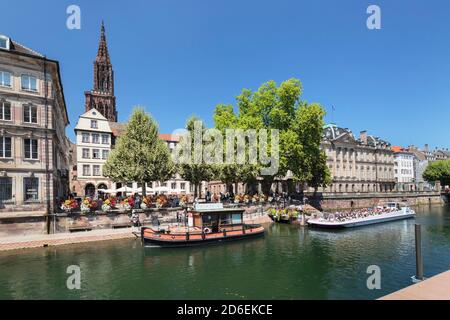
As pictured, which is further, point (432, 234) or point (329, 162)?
point (329, 162)

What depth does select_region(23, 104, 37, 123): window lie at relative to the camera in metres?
28.1

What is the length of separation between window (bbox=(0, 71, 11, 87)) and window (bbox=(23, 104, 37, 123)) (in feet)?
7.80

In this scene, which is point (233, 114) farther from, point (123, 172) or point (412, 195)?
point (412, 195)

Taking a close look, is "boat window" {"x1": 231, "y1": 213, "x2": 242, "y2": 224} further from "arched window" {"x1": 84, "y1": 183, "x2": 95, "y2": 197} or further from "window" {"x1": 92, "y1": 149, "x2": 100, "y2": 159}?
"window" {"x1": 92, "y1": 149, "x2": 100, "y2": 159}

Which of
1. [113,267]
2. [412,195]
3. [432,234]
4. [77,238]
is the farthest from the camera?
[412,195]

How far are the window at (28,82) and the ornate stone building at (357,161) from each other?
67931mm

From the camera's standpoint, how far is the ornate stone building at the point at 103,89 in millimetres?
92319

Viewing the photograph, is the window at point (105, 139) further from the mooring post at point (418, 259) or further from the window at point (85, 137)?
the mooring post at point (418, 259)

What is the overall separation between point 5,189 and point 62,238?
7.06m

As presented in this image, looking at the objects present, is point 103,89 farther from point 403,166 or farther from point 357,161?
point 403,166

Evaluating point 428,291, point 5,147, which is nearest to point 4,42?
point 5,147
